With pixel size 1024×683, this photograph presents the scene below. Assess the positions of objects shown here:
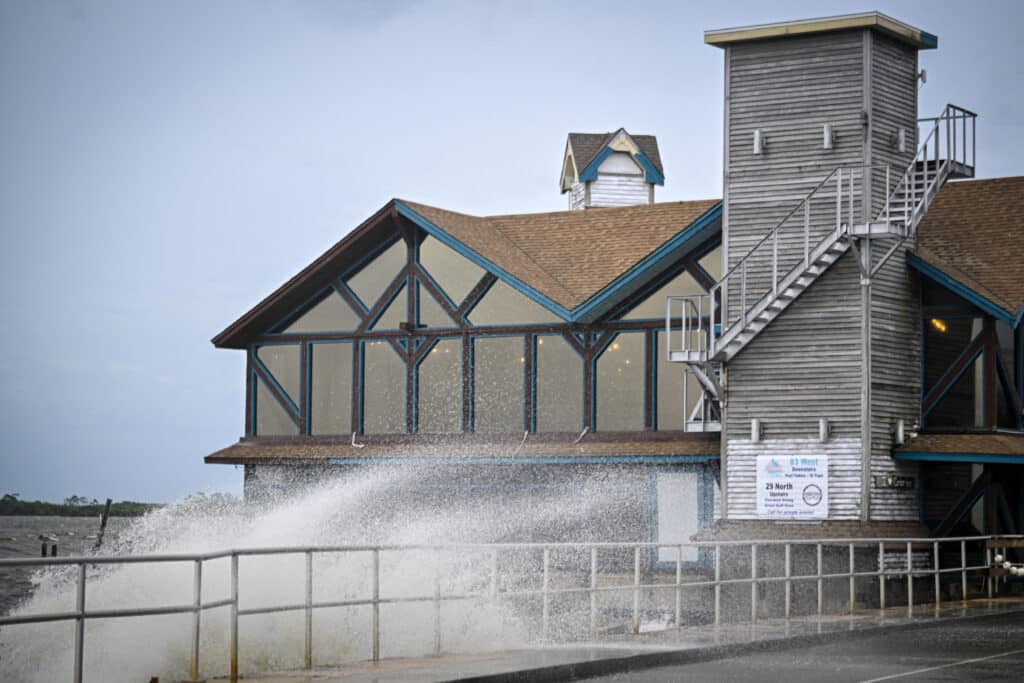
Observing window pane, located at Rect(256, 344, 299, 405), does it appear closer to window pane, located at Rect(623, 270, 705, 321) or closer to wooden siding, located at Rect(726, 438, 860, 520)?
window pane, located at Rect(623, 270, 705, 321)

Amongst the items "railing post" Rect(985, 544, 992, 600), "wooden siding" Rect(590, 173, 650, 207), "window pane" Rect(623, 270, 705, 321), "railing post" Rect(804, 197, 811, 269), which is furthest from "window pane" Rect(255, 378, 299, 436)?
"wooden siding" Rect(590, 173, 650, 207)

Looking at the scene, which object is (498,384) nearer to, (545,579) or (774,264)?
(774,264)

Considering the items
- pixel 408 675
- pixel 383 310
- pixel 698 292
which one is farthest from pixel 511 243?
pixel 408 675

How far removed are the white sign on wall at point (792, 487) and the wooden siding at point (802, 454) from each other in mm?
97

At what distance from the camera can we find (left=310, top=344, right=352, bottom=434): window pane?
38219 millimetres

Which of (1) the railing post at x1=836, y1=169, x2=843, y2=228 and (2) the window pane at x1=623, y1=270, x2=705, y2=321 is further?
(2) the window pane at x1=623, y1=270, x2=705, y2=321

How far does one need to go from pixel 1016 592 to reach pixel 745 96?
33.7 feet

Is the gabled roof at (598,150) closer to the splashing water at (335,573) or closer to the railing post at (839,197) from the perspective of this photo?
the splashing water at (335,573)

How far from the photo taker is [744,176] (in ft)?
106

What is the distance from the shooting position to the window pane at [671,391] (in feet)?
113

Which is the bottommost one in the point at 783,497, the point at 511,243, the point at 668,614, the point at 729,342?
the point at 668,614

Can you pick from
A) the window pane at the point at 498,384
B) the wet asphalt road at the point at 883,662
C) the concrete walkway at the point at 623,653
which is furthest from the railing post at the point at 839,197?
the wet asphalt road at the point at 883,662

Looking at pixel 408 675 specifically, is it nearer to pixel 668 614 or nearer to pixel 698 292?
pixel 668 614

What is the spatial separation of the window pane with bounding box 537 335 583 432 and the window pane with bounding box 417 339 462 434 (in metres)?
1.89
